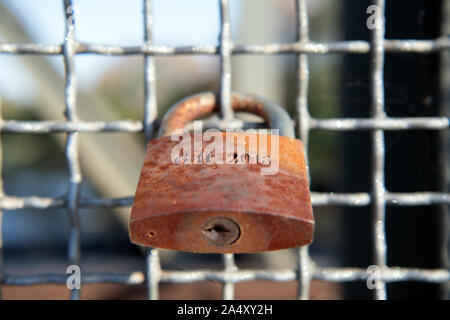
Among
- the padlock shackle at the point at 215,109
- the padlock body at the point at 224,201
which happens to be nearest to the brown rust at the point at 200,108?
the padlock shackle at the point at 215,109

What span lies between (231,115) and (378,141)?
263 mm

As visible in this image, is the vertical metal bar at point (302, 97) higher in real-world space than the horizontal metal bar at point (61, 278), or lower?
higher

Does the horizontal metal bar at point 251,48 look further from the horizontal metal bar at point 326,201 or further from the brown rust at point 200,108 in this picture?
the horizontal metal bar at point 326,201

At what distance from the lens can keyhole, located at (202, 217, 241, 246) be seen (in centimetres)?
46

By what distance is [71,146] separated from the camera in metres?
0.69

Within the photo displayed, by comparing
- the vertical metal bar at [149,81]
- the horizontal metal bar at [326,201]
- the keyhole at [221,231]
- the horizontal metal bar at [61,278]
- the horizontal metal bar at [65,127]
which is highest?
the vertical metal bar at [149,81]

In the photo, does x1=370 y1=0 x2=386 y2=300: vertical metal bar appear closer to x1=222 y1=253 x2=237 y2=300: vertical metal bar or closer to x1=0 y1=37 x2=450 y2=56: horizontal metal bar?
x1=0 y1=37 x2=450 y2=56: horizontal metal bar

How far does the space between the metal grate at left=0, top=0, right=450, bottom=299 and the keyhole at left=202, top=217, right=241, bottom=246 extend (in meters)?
0.22

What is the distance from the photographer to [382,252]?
70 cm

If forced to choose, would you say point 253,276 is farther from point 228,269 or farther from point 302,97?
point 302,97

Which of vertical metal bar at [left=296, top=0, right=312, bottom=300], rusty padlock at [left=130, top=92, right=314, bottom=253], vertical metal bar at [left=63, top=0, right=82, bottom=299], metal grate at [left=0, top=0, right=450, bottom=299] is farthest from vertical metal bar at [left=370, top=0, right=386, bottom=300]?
vertical metal bar at [left=63, top=0, right=82, bottom=299]

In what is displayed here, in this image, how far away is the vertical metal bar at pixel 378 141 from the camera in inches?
26.9

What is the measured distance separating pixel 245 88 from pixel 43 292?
1316 mm

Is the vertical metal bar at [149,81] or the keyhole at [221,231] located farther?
the vertical metal bar at [149,81]
